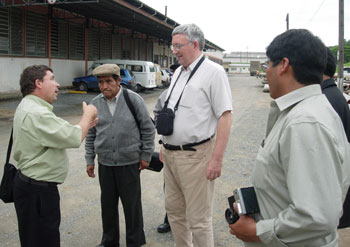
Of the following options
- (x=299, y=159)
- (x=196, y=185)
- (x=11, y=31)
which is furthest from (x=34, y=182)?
(x=11, y=31)

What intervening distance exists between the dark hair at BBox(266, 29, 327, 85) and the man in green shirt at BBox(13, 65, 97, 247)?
64.7 inches

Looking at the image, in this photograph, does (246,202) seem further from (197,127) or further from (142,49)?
(142,49)

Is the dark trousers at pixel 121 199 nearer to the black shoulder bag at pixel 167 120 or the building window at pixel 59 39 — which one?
the black shoulder bag at pixel 167 120

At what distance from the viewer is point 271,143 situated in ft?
4.75

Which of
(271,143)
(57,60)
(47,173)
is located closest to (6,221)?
(47,173)

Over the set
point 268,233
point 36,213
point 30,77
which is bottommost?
point 36,213

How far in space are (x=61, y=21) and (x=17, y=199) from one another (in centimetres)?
2038

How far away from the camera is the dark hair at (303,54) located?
1.42m

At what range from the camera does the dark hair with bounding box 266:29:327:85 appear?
55.9 inches

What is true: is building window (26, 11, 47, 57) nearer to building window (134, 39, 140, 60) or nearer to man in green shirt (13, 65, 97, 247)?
building window (134, 39, 140, 60)

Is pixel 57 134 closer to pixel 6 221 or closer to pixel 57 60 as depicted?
pixel 6 221

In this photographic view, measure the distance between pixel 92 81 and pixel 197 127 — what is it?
63.2 feet

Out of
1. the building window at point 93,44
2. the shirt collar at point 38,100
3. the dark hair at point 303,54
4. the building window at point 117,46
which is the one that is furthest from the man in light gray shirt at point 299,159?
the building window at point 117,46

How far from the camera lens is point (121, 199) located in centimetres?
336
